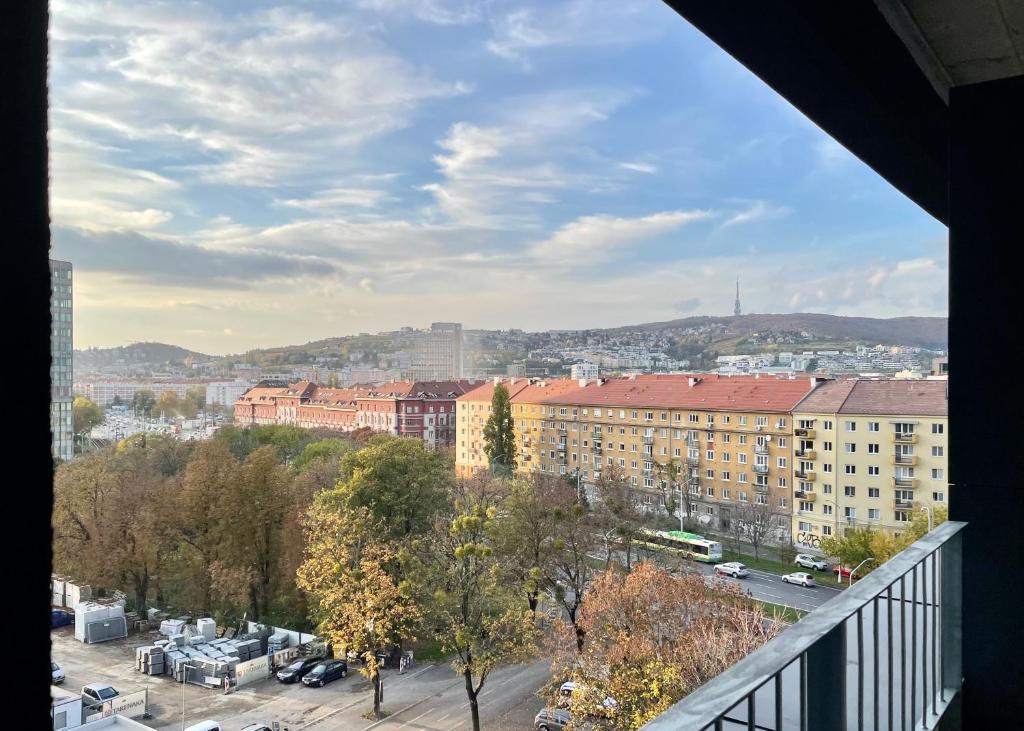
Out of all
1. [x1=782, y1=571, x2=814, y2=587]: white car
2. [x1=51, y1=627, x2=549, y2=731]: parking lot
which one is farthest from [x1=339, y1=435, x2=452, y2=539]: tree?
[x1=782, y1=571, x2=814, y2=587]: white car

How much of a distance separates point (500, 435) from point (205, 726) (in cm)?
1129

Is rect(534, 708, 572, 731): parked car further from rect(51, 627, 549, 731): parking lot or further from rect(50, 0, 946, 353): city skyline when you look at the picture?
rect(50, 0, 946, 353): city skyline

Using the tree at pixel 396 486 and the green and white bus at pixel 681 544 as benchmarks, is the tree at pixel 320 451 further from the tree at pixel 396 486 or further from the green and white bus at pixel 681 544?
the green and white bus at pixel 681 544

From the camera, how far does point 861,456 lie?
14.2m

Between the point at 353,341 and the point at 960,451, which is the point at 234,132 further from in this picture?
the point at 960,451

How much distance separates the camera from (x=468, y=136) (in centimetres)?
2916

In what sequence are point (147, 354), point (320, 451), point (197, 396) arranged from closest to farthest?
point (147, 354) → point (197, 396) → point (320, 451)

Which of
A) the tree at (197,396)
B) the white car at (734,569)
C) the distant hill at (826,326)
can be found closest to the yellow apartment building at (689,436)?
the distant hill at (826,326)

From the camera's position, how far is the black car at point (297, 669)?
1088cm

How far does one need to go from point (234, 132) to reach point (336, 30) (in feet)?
15.3

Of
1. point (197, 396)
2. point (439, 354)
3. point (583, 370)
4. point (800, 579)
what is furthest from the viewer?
point (439, 354)

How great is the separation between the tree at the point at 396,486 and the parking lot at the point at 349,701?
2.48 metres

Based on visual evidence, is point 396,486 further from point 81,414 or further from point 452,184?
point 452,184

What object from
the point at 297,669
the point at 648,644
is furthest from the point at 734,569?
the point at 297,669
